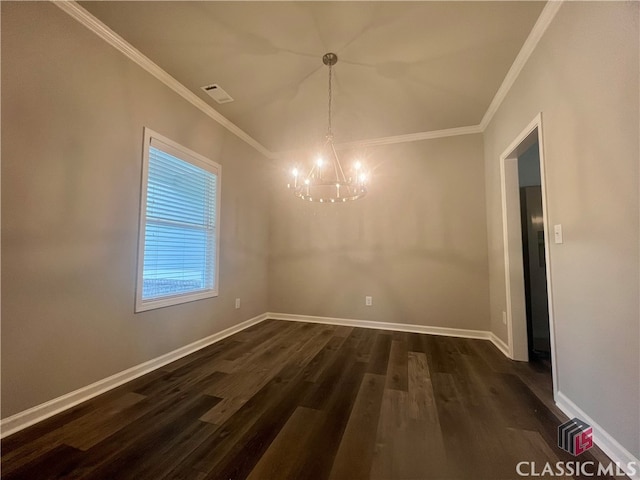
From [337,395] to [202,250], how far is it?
2156 millimetres

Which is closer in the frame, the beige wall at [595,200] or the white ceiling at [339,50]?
the beige wall at [595,200]

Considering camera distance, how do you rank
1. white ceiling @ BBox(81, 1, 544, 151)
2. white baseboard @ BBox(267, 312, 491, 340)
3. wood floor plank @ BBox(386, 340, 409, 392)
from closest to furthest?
white ceiling @ BBox(81, 1, 544, 151)
wood floor plank @ BBox(386, 340, 409, 392)
white baseboard @ BBox(267, 312, 491, 340)

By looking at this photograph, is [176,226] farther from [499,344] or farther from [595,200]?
[499,344]

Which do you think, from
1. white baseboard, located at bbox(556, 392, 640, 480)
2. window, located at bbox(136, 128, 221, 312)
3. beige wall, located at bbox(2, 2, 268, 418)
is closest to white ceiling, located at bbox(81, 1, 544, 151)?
beige wall, located at bbox(2, 2, 268, 418)

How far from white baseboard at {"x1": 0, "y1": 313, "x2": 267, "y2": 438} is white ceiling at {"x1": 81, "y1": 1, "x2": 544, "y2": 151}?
2.69 metres

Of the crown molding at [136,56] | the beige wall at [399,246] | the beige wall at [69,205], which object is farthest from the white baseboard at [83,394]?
the crown molding at [136,56]

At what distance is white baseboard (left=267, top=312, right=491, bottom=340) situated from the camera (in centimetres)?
329

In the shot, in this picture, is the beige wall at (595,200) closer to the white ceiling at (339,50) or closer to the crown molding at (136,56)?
the white ceiling at (339,50)

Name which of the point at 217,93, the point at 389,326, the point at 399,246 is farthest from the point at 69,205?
the point at 389,326

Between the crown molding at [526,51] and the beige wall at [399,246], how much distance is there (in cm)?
69

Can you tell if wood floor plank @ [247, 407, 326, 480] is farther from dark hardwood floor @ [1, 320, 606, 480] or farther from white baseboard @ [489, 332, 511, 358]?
white baseboard @ [489, 332, 511, 358]

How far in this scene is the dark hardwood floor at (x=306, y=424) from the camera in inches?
49.4

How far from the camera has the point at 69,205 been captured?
1.77 meters

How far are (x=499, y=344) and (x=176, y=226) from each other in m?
3.78
